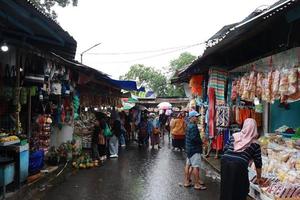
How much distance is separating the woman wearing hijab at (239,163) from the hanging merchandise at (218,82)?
599 centimetres

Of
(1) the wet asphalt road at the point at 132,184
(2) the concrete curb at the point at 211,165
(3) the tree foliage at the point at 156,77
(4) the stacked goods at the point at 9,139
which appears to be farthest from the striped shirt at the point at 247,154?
(3) the tree foliage at the point at 156,77

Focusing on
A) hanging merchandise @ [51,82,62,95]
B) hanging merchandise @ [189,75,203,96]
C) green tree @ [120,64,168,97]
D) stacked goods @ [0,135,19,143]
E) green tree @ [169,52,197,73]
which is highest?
green tree @ [169,52,197,73]

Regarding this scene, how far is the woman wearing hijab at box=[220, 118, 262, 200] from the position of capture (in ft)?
18.4

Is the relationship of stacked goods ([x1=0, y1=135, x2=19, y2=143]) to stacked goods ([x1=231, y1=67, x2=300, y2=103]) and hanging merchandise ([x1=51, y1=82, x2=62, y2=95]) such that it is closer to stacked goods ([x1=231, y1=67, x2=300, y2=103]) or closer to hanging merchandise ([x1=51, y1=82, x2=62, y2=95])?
hanging merchandise ([x1=51, y1=82, x2=62, y2=95])

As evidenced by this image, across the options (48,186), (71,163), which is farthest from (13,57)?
(71,163)

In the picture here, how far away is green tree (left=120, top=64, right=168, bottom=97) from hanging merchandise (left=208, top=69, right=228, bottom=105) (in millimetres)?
41692

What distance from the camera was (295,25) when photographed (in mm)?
6938

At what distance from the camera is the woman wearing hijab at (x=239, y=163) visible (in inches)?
221

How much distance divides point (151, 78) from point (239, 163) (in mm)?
49538

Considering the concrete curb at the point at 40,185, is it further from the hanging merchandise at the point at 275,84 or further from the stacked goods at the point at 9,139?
the hanging merchandise at the point at 275,84

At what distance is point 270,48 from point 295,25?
162 cm

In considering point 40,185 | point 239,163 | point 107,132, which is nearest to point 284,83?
point 239,163

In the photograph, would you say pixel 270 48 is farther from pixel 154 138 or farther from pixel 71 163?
pixel 154 138

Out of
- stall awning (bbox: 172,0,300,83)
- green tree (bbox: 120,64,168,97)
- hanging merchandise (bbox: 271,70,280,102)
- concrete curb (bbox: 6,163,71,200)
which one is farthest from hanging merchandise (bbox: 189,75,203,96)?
green tree (bbox: 120,64,168,97)
